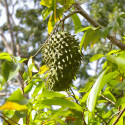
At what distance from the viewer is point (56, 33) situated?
4.75ft

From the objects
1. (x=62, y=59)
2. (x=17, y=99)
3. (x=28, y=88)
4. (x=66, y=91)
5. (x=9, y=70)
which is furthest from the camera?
(x=66, y=91)

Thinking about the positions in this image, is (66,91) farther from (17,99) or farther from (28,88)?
(17,99)

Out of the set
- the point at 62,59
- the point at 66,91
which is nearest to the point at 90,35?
the point at 62,59

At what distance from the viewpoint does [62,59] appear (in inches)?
53.4

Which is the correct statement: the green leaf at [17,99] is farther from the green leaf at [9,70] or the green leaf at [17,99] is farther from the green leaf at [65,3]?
the green leaf at [65,3]

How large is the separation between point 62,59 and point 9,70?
1.31 feet

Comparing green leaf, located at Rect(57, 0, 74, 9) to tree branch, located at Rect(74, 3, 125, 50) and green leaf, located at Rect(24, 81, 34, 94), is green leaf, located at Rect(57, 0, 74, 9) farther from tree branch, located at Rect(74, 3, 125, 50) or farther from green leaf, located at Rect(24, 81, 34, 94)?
green leaf, located at Rect(24, 81, 34, 94)

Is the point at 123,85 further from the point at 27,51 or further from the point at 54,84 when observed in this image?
the point at 27,51

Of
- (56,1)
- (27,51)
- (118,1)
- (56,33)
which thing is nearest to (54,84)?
(56,33)

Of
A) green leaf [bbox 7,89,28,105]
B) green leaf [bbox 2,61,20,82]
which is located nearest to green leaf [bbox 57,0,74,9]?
green leaf [bbox 2,61,20,82]

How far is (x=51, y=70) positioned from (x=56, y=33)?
0.79 feet

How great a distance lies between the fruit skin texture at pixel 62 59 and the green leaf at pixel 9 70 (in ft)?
1.05

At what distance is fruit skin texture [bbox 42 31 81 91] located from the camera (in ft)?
4.37

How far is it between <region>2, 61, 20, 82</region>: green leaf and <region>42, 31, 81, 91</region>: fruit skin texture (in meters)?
0.32
